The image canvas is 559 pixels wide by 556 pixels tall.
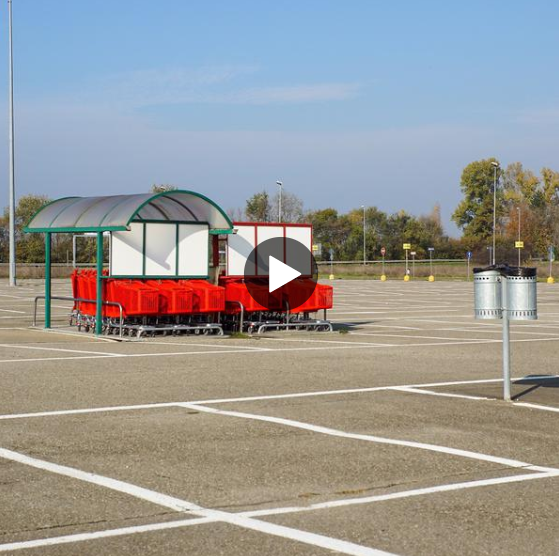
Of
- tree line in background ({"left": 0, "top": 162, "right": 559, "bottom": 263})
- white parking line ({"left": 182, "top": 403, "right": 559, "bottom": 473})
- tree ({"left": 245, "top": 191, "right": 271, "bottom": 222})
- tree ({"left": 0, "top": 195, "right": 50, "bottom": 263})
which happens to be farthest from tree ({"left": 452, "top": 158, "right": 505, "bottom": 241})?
white parking line ({"left": 182, "top": 403, "right": 559, "bottom": 473})

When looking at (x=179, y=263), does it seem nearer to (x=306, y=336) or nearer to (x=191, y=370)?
(x=306, y=336)

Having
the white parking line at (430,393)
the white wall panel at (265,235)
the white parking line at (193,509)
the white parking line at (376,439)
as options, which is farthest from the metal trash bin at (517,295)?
the white wall panel at (265,235)

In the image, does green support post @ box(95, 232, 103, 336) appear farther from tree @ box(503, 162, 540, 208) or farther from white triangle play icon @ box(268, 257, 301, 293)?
tree @ box(503, 162, 540, 208)

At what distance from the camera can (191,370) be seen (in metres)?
14.7

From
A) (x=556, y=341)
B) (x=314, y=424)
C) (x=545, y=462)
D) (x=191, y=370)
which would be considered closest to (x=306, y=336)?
(x=556, y=341)

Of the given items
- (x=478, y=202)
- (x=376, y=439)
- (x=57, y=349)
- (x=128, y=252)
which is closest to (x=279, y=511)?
(x=376, y=439)

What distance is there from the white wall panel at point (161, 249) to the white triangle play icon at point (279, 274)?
2.25m

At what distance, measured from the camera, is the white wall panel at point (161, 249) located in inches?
891

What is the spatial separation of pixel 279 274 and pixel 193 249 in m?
2.09

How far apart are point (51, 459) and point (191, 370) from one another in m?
6.58

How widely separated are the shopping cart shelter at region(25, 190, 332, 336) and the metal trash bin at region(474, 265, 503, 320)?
1069cm

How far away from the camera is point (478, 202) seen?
129625 mm

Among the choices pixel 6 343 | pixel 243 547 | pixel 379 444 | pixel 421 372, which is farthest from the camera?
pixel 6 343
